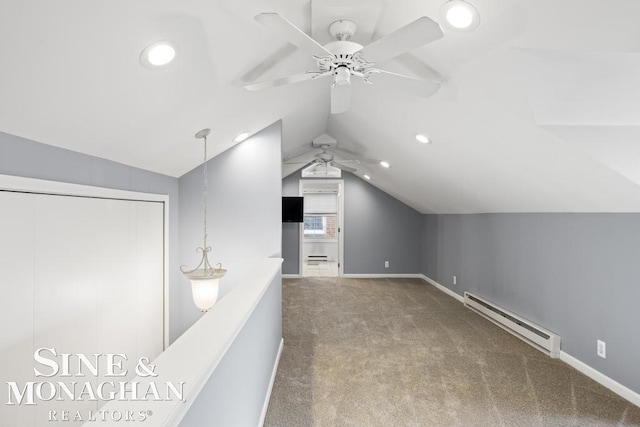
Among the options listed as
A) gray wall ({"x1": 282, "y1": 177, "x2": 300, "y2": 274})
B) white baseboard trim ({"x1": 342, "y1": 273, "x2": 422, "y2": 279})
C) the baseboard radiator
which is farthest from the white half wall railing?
white baseboard trim ({"x1": 342, "y1": 273, "x2": 422, "y2": 279})

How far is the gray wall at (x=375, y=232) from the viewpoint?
7594 millimetres

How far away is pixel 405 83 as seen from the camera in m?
2.05

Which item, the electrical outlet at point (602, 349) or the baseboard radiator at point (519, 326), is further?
the baseboard radiator at point (519, 326)

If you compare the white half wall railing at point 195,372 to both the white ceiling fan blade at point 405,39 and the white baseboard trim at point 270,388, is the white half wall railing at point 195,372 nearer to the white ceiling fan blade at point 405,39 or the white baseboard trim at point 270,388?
the white baseboard trim at point 270,388

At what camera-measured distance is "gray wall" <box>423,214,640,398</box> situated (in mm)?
2715

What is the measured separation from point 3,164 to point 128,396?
4.62 ft

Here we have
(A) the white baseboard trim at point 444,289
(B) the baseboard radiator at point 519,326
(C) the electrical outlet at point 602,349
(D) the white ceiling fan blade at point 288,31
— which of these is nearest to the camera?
(D) the white ceiling fan blade at point 288,31

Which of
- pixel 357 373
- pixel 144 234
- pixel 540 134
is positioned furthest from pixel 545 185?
pixel 144 234

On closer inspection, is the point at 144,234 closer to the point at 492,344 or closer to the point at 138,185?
the point at 138,185

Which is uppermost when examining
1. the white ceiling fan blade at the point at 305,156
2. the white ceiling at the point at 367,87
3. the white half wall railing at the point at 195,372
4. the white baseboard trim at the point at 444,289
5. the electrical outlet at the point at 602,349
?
the white ceiling fan blade at the point at 305,156

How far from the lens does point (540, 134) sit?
92.3 inches

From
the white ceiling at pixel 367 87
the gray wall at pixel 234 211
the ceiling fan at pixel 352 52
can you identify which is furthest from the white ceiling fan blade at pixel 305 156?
the ceiling fan at pixel 352 52

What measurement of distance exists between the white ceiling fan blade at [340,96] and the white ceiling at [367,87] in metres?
0.36

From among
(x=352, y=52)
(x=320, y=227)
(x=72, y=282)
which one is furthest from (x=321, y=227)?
(x=352, y=52)
